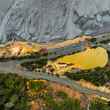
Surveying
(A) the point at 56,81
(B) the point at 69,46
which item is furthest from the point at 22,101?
(B) the point at 69,46

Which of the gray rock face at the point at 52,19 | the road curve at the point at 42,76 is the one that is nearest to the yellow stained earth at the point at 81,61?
the road curve at the point at 42,76

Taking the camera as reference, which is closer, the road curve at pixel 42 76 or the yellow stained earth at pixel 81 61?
the road curve at pixel 42 76

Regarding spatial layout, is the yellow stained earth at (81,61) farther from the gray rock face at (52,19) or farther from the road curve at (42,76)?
the gray rock face at (52,19)

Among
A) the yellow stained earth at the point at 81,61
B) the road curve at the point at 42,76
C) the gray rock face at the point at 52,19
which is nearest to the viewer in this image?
the road curve at the point at 42,76

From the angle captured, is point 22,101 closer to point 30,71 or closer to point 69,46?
point 30,71

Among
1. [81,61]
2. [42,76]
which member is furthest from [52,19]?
[42,76]

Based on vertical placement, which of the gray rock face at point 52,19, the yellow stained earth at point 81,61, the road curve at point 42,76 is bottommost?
the road curve at point 42,76

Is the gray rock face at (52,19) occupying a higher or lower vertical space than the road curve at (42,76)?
higher

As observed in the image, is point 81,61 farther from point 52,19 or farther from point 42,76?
point 52,19
